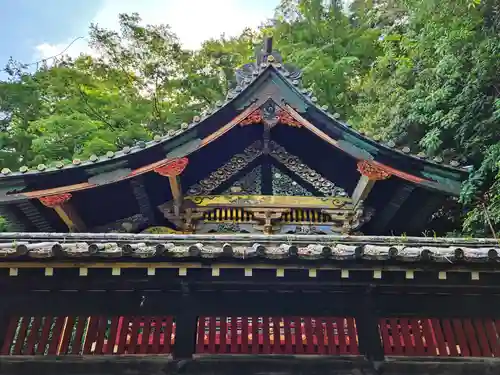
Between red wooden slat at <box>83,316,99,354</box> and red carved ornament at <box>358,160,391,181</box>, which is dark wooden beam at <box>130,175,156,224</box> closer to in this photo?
red wooden slat at <box>83,316,99,354</box>

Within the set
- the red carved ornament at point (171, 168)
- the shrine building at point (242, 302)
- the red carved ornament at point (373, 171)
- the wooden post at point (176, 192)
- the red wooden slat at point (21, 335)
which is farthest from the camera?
the red carved ornament at point (373, 171)

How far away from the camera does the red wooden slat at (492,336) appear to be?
551 centimetres

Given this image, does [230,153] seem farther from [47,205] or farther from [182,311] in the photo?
[182,311]

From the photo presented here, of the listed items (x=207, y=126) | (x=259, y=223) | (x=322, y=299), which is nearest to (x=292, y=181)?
(x=259, y=223)

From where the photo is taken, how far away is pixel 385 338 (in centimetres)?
559

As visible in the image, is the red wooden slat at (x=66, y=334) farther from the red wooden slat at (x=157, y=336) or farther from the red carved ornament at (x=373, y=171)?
the red carved ornament at (x=373, y=171)

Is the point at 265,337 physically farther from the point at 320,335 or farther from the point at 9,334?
the point at 9,334

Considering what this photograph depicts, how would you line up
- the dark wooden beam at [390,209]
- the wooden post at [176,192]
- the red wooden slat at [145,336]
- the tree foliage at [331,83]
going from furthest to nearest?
the tree foliage at [331,83] → the dark wooden beam at [390,209] → the wooden post at [176,192] → the red wooden slat at [145,336]

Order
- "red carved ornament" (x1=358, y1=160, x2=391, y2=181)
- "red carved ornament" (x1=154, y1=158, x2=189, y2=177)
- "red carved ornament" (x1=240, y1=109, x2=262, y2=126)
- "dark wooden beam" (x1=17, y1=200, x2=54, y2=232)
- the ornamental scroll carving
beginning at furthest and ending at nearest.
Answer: the ornamental scroll carving → "red carved ornament" (x1=240, y1=109, x2=262, y2=126) → "red carved ornament" (x1=358, y1=160, x2=391, y2=181) → "red carved ornament" (x1=154, y1=158, x2=189, y2=177) → "dark wooden beam" (x1=17, y1=200, x2=54, y2=232)

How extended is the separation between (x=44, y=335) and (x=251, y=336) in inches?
93.0

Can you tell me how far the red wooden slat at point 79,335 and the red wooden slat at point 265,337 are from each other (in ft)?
6.81

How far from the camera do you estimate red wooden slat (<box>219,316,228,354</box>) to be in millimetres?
5477


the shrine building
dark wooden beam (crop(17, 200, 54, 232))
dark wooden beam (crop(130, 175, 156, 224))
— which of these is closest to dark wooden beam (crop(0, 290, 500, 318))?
the shrine building

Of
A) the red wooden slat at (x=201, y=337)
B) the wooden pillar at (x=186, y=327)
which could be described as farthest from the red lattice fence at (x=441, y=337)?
the wooden pillar at (x=186, y=327)
